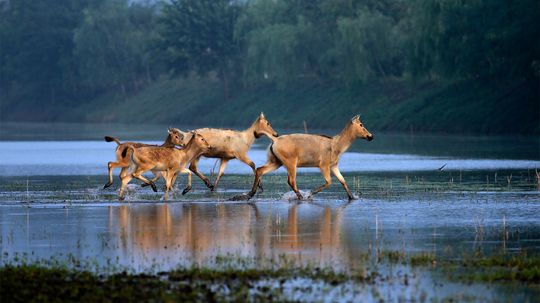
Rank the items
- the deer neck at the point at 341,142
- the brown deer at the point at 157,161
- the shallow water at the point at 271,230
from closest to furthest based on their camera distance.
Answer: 1. the shallow water at the point at 271,230
2. the brown deer at the point at 157,161
3. the deer neck at the point at 341,142

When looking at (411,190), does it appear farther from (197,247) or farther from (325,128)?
(325,128)

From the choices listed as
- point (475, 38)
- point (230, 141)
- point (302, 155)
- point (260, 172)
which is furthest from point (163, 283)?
point (475, 38)

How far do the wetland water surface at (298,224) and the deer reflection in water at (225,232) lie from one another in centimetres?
2

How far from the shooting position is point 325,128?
291ft

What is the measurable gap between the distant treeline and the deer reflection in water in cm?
4432

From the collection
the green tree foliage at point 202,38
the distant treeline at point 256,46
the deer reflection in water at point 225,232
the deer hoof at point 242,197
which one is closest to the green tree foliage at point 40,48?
the distant treeline at point 256,46

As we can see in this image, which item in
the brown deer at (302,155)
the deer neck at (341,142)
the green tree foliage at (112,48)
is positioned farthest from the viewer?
the green tree foliage at (112,48)

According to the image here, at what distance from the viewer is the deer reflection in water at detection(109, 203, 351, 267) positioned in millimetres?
17078

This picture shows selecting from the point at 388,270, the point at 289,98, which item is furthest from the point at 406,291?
the point at 289,98

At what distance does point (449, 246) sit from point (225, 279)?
4266 mm

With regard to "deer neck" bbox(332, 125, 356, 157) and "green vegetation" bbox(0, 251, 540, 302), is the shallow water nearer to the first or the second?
"green vegetation" bbox(0, 251, 540, 302)

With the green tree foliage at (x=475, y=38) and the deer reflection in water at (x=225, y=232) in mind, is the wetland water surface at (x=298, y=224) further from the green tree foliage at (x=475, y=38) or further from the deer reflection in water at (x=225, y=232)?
the green tree foliage at (x=475, y=38)

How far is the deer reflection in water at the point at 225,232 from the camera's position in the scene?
17.1 m

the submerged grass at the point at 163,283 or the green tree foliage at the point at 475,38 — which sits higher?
the green tree foliage at the point at 475,38
